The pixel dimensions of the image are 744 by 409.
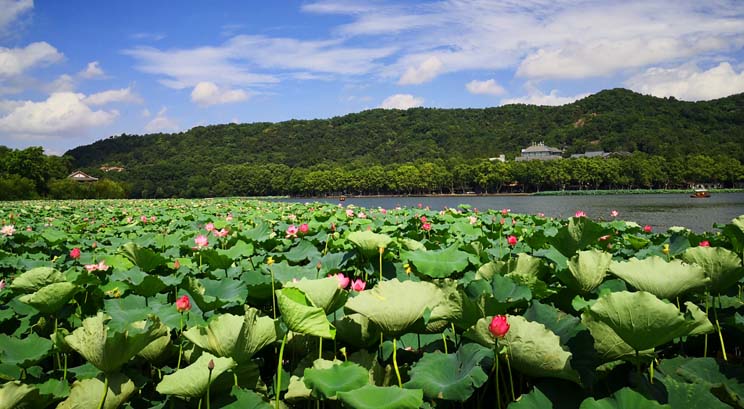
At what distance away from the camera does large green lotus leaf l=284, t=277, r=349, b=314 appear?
1.36 m

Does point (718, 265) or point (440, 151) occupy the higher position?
point (440, 151)

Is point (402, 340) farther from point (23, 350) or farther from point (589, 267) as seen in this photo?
point (23, 350)

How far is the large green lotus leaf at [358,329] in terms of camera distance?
1.43 meters

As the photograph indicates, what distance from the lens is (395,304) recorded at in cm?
127

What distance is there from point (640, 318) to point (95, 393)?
136 cm

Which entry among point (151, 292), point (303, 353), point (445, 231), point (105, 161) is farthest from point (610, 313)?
point (105, 161)

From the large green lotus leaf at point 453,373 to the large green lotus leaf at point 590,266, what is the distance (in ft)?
1.82

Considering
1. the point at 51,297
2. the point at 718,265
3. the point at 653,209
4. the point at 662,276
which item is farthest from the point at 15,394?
the point at 653,209

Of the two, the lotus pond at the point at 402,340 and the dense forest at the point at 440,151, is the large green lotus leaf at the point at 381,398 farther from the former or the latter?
the dense forest at the point at 440,151

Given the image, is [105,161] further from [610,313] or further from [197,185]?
[610,313]

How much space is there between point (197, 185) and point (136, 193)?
28.2 ft

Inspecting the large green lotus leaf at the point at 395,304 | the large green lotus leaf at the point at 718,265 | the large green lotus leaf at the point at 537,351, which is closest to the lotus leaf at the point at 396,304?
the large green lotus leaf at the point at 395,304

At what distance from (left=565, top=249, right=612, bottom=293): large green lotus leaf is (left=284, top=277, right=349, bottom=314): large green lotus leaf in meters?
0.80

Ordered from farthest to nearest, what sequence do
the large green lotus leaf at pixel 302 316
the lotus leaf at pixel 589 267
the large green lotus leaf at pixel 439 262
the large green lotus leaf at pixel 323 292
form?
the large green lotus leaf at pixel 439 262, the lotus leaf at pixel 589 267, the large green lotus leaf at pixel 323 292, the large green lotus leaf at pixel 302 316
